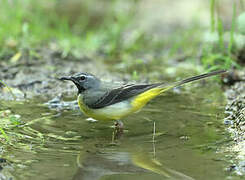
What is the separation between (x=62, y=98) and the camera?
6941 mm

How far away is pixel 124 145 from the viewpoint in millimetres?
4812

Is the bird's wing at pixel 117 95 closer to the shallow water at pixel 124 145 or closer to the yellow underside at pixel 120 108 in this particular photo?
the yellow underside at pixel 120 108

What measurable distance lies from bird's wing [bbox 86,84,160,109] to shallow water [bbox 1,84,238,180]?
1.05 feet

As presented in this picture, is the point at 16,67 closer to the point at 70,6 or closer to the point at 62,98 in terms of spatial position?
the point at 62,98

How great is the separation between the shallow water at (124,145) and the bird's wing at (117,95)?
0.32 metres

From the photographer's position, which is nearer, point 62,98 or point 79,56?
point 62,98

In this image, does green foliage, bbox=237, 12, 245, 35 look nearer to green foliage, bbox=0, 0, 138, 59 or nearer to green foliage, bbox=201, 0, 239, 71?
green foliage, bbox=201, 0, 239, 71

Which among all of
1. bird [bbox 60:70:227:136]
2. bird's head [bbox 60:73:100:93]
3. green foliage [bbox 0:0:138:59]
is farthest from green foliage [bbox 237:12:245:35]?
green foliage [bbox 0:0:138:59]

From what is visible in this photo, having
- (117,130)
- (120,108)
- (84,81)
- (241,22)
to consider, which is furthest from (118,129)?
(241,22)

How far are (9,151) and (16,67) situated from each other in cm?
386

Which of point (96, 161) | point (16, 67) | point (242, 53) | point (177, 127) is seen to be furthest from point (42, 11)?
point (96, 161)

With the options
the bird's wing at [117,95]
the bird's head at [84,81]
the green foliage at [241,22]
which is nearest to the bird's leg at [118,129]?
the bird's wing at [117,95]

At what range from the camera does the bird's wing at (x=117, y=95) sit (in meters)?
5.52

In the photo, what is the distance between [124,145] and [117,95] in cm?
103
